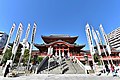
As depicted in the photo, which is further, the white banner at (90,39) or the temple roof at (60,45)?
the temple roof at (60,45)

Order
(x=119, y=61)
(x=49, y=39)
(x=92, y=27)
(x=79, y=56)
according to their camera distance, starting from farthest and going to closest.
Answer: (x=49, y=39)
(x=119, y=61)
(x=79, y=56)
(x=92, y=27)

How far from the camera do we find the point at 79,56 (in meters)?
29.1

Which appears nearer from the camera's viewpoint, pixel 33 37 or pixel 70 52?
pixel 33 37

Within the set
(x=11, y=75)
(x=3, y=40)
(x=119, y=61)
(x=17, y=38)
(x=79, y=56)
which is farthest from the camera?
(x=3, y=40)

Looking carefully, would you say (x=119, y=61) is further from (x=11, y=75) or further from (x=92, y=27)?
(x=11, y=75)

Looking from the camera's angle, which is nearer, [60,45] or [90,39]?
[90,39]

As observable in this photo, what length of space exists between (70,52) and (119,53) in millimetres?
15035

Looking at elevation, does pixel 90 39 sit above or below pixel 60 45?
below

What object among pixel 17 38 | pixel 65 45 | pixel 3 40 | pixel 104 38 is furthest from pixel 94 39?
pixel 3 40

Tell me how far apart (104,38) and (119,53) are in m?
20.6

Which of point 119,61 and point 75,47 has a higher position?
point 75,47

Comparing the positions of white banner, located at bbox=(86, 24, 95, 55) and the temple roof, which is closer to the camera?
white banner, located at bbox=(86, 24, 95, 55)

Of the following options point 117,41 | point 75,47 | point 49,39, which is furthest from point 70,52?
point 117,41

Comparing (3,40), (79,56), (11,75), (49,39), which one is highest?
(3,40)
